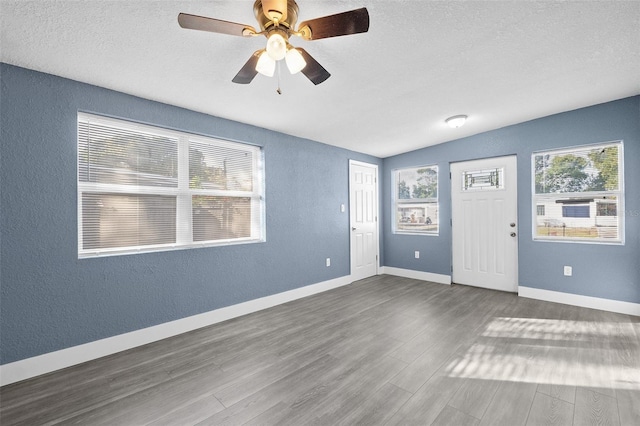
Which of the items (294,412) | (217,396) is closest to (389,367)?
(294,412)

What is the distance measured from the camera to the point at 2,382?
209 cm

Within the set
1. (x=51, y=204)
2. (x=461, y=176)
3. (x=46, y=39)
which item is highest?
(x=46, y=39)

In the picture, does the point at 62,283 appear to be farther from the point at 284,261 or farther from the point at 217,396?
the point at 284,261

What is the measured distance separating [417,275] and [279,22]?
476 cm

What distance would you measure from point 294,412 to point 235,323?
5.50 ft

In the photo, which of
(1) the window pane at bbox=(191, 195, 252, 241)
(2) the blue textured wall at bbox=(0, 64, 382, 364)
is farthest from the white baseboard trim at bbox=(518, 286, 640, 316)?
(1) the window pane at bbox=(191, 195, 252, 241)

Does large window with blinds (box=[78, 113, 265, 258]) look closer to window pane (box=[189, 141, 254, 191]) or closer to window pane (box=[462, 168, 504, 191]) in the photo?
window pane (box=[189, 141, 254, 191])

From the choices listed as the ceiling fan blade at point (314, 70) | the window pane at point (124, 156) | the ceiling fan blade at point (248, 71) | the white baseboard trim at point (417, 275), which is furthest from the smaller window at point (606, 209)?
the window pane at point (124, 156)

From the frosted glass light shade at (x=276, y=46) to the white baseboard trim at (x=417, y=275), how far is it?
4.55 metres

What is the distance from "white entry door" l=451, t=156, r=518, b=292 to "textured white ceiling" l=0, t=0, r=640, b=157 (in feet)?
3.85

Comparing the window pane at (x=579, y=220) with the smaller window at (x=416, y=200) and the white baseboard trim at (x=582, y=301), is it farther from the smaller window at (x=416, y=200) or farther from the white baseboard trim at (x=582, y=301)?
the smaller window at (x=416, y=200)

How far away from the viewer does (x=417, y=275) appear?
525 cm

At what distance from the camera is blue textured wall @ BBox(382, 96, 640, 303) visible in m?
3.38

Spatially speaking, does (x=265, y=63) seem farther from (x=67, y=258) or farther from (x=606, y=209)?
(x=606, y=209)
